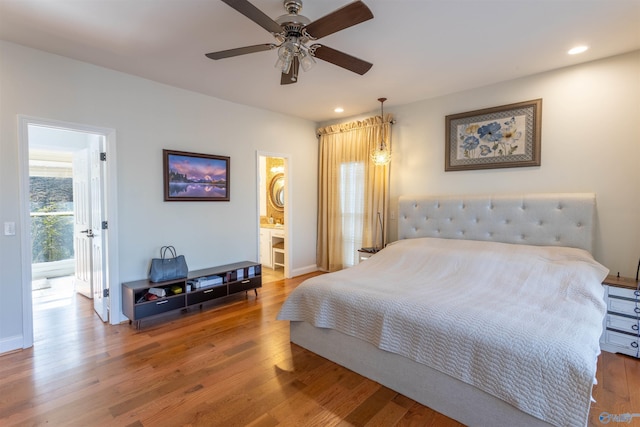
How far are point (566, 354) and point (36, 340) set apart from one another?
4.17 metres

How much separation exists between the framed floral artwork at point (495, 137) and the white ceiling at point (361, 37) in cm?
37

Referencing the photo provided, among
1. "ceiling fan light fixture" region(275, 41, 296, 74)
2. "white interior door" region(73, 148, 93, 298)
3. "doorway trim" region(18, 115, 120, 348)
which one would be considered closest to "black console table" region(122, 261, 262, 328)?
"doorway trim" region(18, 115, 120, 348)

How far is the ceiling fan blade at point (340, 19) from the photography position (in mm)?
1647

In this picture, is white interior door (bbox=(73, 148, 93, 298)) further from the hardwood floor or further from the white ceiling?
the white ceiling

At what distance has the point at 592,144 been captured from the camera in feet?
9.82

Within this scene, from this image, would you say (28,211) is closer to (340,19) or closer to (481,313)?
(340,19)

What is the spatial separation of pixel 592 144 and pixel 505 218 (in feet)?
3.40

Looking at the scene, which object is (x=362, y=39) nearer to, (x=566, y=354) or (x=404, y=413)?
(x=566, y=354)

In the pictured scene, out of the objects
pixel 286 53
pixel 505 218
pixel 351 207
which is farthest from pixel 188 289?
pixel 505 218

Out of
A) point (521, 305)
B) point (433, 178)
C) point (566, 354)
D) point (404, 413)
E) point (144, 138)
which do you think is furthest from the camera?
point (433, 178)

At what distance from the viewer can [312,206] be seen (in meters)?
5.41

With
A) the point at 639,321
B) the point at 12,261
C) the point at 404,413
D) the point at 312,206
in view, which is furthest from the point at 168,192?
the point at 639,321

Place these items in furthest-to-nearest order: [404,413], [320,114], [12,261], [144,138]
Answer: [320,114]
[144,138]
[12,261]
[404,413]

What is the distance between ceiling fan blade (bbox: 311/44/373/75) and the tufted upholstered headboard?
2.11 m
